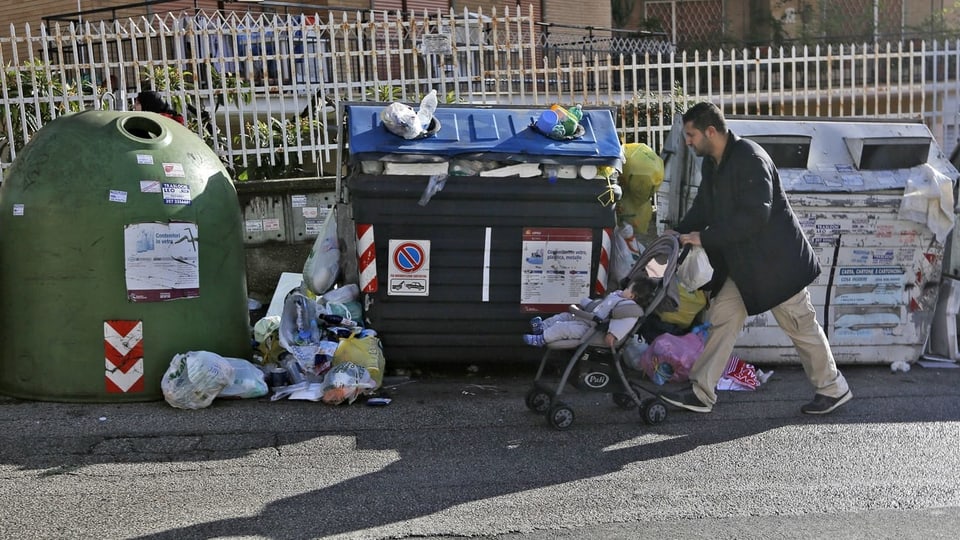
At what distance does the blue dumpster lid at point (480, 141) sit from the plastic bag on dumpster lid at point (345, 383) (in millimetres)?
→ 1223

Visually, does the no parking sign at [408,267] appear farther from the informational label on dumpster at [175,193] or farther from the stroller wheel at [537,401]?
the informational label on dumpster at [175,193]

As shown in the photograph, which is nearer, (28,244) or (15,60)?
(28,244)

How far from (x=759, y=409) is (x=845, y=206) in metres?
1.61

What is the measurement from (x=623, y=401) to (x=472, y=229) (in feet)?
4.45

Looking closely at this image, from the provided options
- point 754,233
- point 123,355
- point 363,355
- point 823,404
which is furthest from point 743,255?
point 123,355

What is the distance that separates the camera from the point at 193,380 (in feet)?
17.9

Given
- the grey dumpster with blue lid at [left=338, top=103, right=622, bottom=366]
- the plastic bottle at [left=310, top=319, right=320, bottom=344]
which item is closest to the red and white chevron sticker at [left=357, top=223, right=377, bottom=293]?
the grey dumpster with blue lid at [left=338, top=103, right=622, bottom=366]

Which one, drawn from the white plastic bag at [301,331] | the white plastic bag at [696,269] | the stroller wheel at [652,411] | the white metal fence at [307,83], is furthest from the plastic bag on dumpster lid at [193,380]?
the white metal fence at [307,83]

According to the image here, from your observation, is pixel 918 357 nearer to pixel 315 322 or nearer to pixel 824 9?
pixel 315 322

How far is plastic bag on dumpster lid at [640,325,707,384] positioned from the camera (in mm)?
6258

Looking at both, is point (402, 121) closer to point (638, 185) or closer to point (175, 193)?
point (175, 193)

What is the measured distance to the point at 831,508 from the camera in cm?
431

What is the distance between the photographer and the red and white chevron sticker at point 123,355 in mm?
5520

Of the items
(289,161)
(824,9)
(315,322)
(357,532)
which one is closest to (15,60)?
(289,161)
